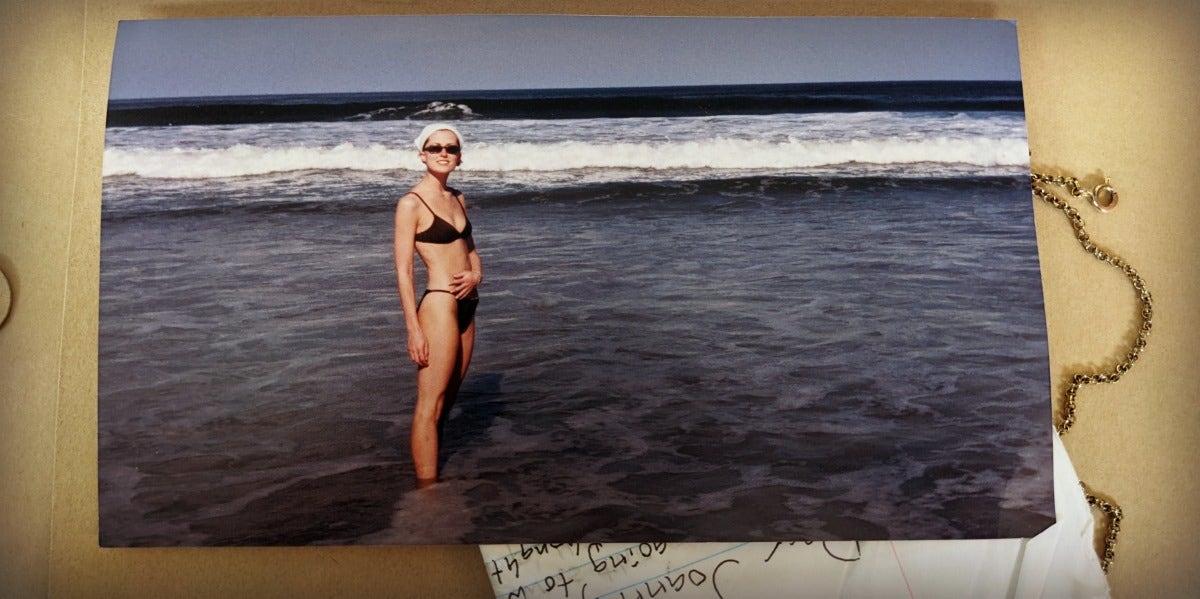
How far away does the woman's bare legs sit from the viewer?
1099mm

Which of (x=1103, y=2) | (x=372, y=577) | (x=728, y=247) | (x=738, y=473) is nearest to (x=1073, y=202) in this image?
(x=1103, y=2)

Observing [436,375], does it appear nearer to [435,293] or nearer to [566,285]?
[435,293]

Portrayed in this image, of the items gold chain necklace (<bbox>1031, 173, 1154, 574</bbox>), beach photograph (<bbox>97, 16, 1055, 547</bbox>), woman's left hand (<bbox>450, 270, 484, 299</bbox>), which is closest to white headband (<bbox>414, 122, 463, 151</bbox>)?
beach photograph (<bbox>97, 16, 1055, 547</bbox>)

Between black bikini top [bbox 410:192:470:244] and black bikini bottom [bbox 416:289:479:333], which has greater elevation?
black bikini top [bbox 410:192:470:244]

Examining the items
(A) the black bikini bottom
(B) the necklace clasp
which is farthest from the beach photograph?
(B) the necklace clasp

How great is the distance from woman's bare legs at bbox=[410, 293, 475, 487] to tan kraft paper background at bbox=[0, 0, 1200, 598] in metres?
0.16

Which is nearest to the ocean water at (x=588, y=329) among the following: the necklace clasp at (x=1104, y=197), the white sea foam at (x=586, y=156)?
the white sea foam at (x=586, y=156)

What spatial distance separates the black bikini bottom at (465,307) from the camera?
111cm

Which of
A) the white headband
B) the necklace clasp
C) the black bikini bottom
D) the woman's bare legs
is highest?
the white headband

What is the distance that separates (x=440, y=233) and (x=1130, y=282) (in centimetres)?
103

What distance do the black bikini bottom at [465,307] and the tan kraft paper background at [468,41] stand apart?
0.33 meters

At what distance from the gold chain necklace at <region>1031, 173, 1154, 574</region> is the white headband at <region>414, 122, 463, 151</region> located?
34.2 inches

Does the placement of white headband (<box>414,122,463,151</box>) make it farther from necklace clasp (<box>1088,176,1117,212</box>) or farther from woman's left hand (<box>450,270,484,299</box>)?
necklace clasp (<box>1088,176,1117,212</box>)

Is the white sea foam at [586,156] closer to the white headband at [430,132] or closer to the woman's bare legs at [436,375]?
the white headband at [430,132]
